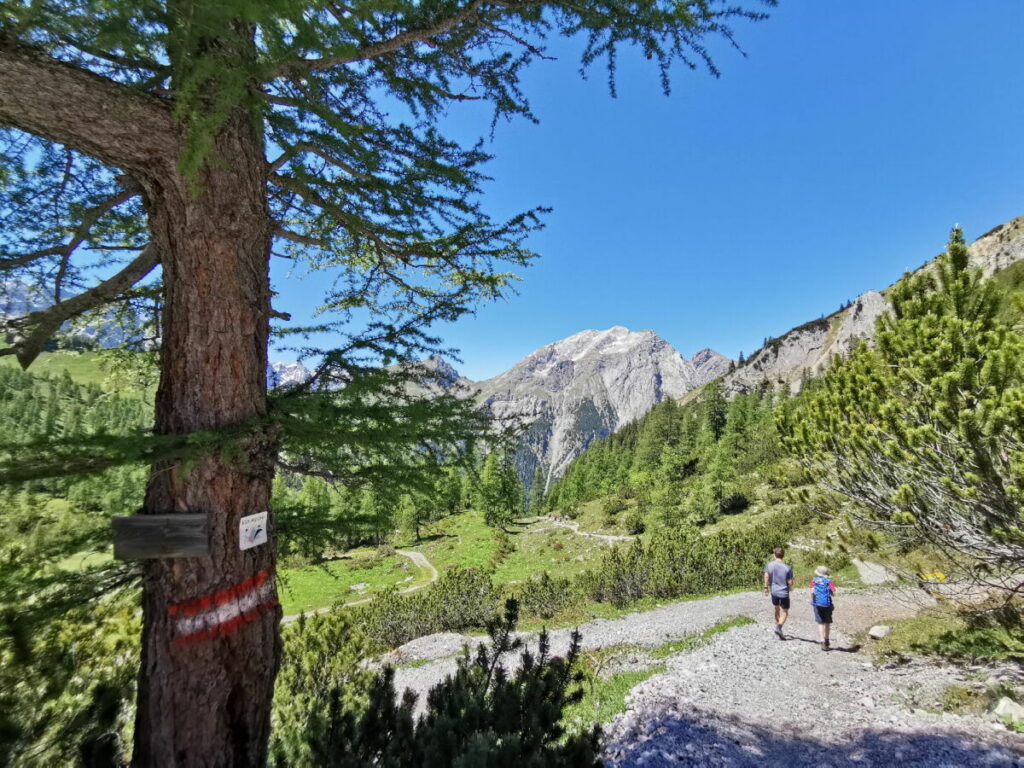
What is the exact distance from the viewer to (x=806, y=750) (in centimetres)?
527

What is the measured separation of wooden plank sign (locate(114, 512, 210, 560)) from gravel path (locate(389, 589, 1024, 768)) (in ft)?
8.51

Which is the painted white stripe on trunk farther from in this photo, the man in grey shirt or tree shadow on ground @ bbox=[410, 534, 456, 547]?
tree shadow on ground @ bbox=[410, 534, 456, 547]

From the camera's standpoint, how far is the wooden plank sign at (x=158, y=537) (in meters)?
2.21

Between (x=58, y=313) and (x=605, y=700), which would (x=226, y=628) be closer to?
(x=58, y=313)

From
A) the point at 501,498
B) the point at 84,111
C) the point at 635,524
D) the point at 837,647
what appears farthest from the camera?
the point at 501,498

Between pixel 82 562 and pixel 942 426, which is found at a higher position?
pixel 942 426

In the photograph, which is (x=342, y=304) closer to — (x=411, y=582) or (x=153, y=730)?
(x=153, y=730)

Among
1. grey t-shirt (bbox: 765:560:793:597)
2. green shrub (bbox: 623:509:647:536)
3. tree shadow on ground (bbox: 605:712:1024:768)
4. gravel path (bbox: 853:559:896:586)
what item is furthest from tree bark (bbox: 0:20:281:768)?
green shrub (bbox: 623:509:647:536)

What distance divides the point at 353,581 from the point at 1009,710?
32.2 meters

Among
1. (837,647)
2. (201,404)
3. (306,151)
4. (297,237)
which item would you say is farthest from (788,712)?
(306,151)

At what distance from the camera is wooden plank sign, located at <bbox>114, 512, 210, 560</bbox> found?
7.25 ft

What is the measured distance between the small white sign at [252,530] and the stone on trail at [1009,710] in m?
8.63

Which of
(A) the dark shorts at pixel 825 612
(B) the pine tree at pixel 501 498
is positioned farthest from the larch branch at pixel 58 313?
(B) the pine tree at pixel 501 498

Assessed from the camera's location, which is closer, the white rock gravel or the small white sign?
the small white sign
